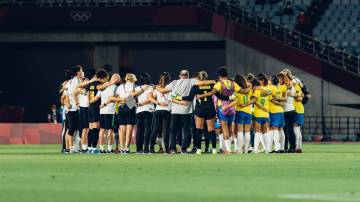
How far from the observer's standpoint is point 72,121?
95.8 ft

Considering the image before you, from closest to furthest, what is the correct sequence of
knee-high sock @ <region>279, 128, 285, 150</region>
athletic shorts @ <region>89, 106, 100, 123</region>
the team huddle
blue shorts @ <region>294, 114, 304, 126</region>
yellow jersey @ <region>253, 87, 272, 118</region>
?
1. the team huddle
2. athletic shorts @ <region>89, 106, 100, 123</region>
3. yellow jersey @ <region>253, 87, 272, 118</region>
4. blue shorts @ <region>294, 114, 304, 126</region>
5. knee-high sock @ <region>279, 128, 285, 150</region>

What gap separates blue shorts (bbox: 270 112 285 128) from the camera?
2972cm

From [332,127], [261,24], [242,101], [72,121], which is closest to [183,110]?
[242,101]

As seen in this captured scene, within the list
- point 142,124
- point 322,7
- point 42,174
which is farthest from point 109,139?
point 322,7

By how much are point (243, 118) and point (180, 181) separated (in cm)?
1343

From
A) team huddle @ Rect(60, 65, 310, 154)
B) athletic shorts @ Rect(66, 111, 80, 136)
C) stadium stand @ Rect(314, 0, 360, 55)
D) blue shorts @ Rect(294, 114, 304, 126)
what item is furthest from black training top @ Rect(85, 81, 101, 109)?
stadium stand @ Rect(314, 0, 360, 55)

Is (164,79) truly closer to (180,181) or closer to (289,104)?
(289,104)

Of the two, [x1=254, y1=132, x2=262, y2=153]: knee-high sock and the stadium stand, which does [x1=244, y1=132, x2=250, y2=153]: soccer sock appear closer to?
[x1=254, y1=132, x2=262, y2=153]: knee-high sock

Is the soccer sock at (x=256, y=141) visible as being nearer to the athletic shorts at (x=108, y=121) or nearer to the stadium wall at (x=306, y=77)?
the athletic shorts at (x=108, y=121)

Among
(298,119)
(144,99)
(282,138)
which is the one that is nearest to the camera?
(144,99)

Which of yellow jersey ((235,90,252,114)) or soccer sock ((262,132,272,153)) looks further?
soccer sock ((262,132,272,153))

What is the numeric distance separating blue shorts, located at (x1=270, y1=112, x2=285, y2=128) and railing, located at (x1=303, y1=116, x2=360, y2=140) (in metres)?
17.8

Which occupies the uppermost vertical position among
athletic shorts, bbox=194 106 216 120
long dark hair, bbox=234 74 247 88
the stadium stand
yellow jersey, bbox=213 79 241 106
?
the stadium stand

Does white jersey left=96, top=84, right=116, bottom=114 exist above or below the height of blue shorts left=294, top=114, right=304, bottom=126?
above
